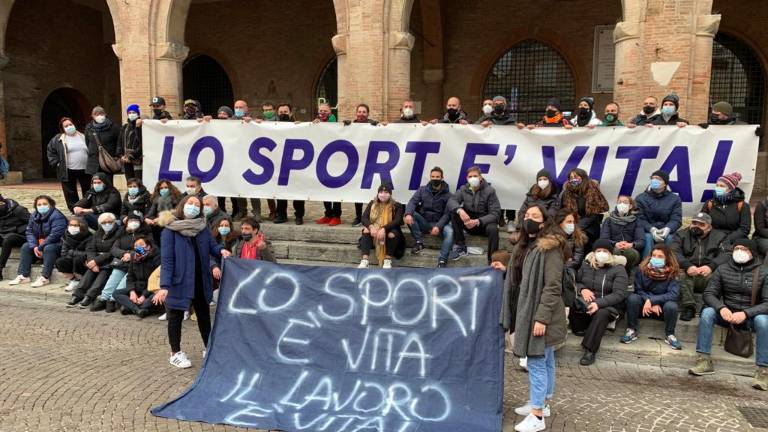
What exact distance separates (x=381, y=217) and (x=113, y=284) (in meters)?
3.71

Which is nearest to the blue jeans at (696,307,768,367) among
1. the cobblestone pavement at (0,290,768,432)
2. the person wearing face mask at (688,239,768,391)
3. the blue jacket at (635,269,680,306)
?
the person wearing face mask at (688,239,768,391)

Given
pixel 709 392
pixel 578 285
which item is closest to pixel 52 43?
pixel 578 285

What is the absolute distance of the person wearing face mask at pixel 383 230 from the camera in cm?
762

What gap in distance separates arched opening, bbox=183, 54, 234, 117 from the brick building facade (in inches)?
2.3

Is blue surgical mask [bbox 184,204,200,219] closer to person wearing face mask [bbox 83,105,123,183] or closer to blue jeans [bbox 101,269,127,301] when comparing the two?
blue jeans [bbox 101,269,127,301]

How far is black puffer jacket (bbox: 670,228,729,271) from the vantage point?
21.6ft

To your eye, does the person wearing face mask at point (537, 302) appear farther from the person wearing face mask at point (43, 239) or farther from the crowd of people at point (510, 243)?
the person wearing face mask at point (43, 239)

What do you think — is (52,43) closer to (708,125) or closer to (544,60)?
(544,60)

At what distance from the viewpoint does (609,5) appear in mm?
16281


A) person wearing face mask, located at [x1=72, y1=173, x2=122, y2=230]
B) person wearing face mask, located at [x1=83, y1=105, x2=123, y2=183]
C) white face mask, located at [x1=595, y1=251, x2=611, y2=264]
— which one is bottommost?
white face mask, located at [x1=595, y1=251, x2=611, y2=264]

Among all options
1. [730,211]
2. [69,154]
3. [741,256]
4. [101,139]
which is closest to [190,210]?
[101,139]

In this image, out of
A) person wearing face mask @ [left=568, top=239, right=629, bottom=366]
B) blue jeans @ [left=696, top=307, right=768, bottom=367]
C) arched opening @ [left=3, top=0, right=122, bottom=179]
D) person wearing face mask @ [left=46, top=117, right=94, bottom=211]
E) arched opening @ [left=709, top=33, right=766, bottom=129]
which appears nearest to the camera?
blue jeans @ [left=696, top=307, right=768, bottom=367]

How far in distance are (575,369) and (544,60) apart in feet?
43.9

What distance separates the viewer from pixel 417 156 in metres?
8.27
